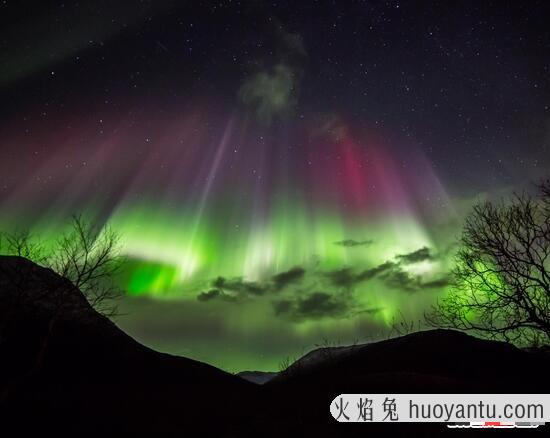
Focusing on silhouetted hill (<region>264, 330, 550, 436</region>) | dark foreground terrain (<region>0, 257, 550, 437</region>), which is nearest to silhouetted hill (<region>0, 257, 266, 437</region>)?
dark foreground terrain (<region>0, 257, 550, 437</region>)

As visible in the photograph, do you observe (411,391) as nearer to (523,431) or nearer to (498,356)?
(523,431)

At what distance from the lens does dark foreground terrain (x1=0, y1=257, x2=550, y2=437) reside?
15.3 meters

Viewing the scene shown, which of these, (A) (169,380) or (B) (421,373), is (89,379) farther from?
(B) (421,373)

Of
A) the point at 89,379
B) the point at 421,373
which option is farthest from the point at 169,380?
the point at 421,373

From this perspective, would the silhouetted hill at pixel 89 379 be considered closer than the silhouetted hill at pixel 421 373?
No

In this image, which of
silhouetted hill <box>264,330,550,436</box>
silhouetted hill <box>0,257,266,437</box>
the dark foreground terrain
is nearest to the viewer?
silhouetted hill <box>264,330,550,436</box>

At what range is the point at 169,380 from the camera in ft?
121

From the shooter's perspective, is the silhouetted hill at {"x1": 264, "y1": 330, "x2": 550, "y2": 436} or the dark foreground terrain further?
the dark foreground terrain

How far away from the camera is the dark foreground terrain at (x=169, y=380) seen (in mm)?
15266

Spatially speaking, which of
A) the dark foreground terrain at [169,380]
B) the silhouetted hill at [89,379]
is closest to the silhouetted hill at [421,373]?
the dark foreground terrain at [169,380]

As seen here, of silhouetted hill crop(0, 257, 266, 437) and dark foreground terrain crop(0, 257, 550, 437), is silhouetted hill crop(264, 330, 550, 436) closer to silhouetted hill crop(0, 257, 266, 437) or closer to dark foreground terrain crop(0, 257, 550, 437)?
dark foreground terrain crop(0, 257, 550, 437)

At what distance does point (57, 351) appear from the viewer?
117ft

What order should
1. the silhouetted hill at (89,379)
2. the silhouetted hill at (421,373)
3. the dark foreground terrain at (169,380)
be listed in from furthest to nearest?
the silhouetted hill at (89,379), the dark foreground terrain at (169,380), the silhouetted hill at (421,373)

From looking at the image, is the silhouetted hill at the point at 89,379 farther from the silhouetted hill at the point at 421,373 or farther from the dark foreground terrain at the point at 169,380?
the silhouetted hill at the point at 421,373
